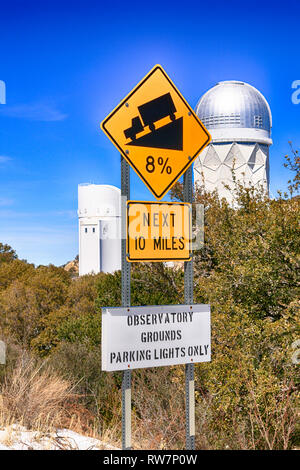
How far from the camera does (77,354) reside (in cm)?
1841

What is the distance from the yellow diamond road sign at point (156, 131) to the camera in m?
5.18

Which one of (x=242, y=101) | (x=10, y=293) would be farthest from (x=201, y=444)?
(x=242, y=101)

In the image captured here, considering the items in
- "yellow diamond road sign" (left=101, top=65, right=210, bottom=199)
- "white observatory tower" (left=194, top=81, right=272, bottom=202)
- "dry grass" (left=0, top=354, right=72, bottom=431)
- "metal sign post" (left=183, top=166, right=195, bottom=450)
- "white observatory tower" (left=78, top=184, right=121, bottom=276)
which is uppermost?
"white observatory tower" (left=194, top=81, right=272, bottom=202)

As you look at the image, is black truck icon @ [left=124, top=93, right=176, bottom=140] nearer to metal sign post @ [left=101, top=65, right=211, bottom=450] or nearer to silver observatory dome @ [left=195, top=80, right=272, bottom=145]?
metal sign post @ [left=101, top=65, right=211, bottom=450]

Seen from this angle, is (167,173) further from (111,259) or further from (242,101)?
(242,101)

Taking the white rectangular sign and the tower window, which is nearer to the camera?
the white rectangular sign

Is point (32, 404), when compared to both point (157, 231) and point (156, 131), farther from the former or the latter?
point (156, 131)

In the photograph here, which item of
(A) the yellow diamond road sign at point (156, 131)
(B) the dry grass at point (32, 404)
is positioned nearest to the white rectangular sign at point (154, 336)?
(A) the yellow diamond road sign at point (156, 131)

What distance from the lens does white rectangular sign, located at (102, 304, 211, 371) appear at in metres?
4.87

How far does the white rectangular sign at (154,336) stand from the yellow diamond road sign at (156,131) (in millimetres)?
1178

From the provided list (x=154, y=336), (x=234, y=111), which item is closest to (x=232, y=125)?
(x=234, y=111)

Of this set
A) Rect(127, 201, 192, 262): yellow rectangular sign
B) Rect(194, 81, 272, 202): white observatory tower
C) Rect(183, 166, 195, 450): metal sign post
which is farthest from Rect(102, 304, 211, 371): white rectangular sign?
Rect(194, 81, 272, 202): white observatory tower

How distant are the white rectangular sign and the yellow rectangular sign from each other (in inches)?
20.3
